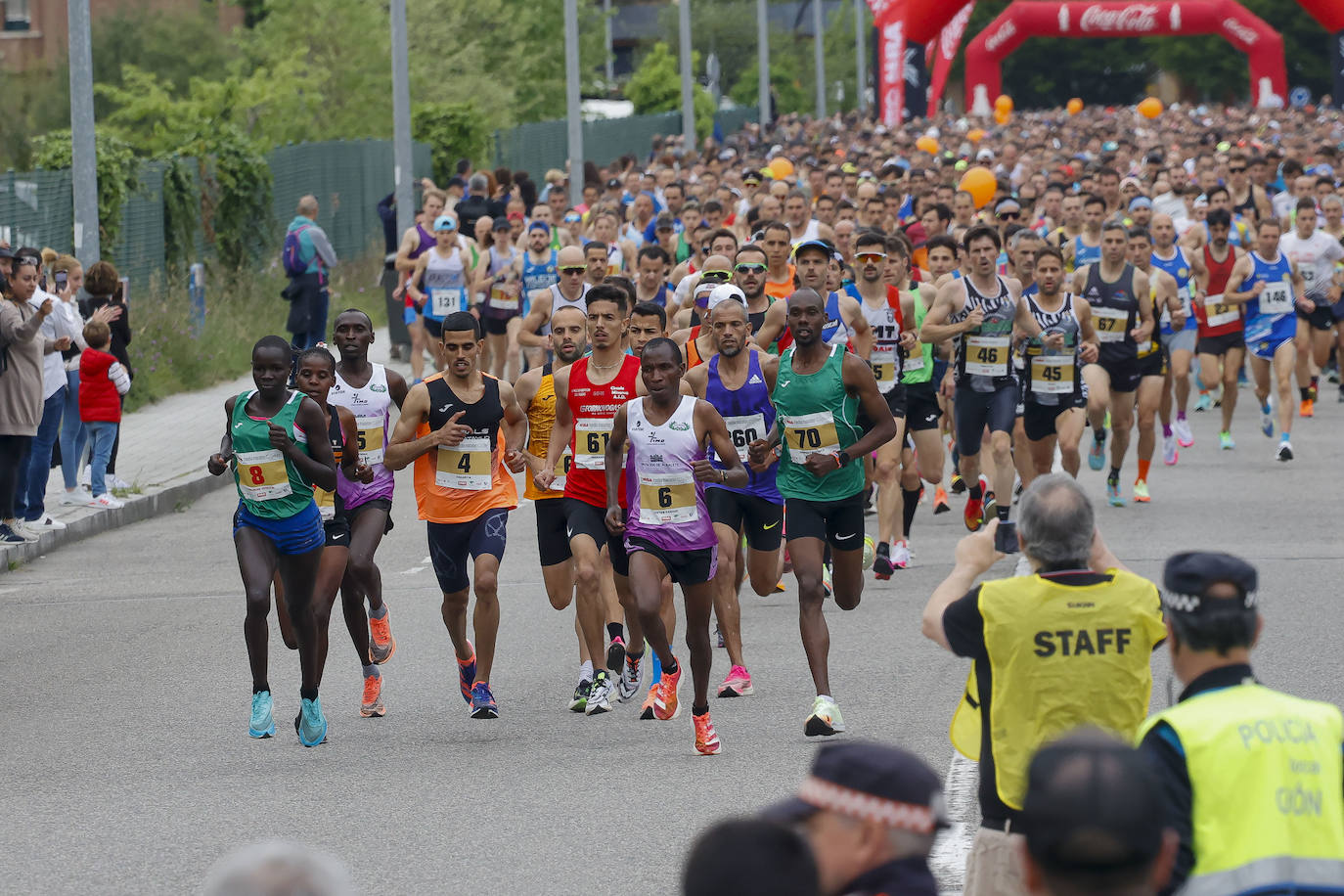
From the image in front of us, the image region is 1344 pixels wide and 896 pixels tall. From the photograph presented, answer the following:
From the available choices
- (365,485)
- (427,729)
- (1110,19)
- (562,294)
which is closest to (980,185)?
(562,294)

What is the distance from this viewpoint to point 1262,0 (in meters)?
104

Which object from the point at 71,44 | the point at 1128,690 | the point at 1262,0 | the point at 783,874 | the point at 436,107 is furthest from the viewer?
the point at 1262,0

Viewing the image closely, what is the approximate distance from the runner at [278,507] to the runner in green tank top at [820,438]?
1.84 meters

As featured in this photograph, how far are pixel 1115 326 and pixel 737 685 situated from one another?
6001 millimetres

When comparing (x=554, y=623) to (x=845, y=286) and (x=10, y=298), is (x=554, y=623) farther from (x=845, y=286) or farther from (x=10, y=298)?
(x=10, y=298)

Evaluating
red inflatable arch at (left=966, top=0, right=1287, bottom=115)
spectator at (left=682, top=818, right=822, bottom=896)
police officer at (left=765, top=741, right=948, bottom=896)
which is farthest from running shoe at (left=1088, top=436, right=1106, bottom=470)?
red inflatable arch at (left=966, top=0, right=1287, bottom=115)

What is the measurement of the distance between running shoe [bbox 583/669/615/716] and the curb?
225 inches

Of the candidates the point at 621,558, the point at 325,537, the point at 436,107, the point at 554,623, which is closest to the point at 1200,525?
the point at 554,623

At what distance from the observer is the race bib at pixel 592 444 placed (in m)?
9.28

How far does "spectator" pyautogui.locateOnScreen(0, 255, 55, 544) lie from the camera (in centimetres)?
1336

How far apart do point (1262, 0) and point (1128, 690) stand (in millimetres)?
105069

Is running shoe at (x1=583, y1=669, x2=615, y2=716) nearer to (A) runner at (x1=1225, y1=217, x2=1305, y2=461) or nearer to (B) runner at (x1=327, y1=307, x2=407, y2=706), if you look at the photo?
(B) runner at (x1=327, y1=307, x2=407, y2=706)

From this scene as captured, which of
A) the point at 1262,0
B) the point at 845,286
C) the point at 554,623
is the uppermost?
the point at 1262,0

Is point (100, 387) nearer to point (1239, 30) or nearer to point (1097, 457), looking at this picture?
point (1097, 457)
